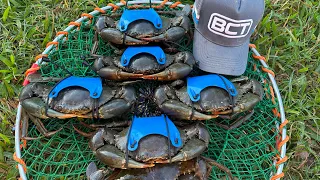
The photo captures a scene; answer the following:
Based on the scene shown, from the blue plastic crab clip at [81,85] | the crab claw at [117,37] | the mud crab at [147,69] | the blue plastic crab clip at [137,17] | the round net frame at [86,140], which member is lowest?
the round net frame at [86,140]

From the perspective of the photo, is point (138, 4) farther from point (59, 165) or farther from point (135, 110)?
point (59, 165)

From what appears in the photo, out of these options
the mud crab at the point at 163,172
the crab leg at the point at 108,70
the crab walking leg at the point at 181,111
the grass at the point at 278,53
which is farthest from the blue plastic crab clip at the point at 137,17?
the mud crab at the point at 163,172

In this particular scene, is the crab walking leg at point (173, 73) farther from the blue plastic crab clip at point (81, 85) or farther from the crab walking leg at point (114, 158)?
the crab walking leg at point (114, 158)

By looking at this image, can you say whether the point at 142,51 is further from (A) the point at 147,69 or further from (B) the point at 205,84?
(B) the point at 205,84

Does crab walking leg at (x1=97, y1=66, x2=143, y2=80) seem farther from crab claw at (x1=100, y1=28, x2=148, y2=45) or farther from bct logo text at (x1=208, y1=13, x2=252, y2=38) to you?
bct logo text at (x1=208, y1=13, x2=252, y2=38)

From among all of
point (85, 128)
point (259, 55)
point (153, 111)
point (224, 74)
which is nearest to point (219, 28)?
point (224, 74)
